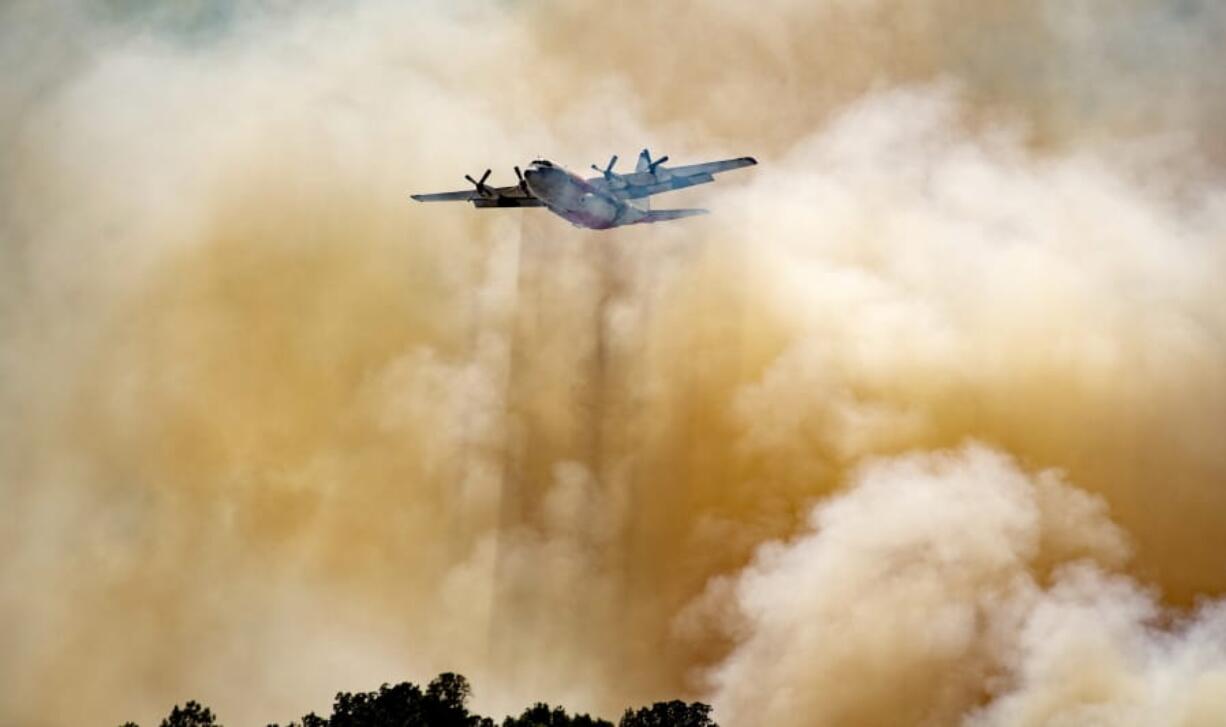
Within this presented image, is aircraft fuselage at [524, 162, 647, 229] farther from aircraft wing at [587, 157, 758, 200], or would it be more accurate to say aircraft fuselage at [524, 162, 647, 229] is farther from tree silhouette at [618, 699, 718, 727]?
tree silhouette at [618, 699, 718, 727]

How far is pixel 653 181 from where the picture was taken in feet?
461

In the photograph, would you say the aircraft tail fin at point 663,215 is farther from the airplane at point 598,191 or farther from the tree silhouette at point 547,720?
the tree silhouette at point 547,720

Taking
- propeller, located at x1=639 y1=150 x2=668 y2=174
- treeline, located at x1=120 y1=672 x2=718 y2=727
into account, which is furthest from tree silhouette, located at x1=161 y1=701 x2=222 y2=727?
propeller, located at x1=639 y1=150 x2=668 y2=174

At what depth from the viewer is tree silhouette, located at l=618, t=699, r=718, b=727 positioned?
151375 mm

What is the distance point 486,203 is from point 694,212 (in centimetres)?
2238

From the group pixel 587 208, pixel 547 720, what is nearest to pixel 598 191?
pixel 587 208

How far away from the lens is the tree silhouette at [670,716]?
15138cm

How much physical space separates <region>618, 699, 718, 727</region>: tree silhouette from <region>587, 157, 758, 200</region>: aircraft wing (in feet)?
189

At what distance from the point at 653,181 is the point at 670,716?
5978 cm

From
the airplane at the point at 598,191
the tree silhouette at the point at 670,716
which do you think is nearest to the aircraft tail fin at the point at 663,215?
the airplane at the point at 598,191

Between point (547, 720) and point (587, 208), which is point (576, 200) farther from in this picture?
point (547, 720)

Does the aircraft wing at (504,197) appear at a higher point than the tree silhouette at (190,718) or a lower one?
higher

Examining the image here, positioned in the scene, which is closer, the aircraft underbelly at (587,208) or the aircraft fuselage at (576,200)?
the aircraft fuselage at (576,200)

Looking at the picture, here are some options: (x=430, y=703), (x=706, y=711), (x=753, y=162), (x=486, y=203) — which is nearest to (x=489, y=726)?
(x=430, y=703)
